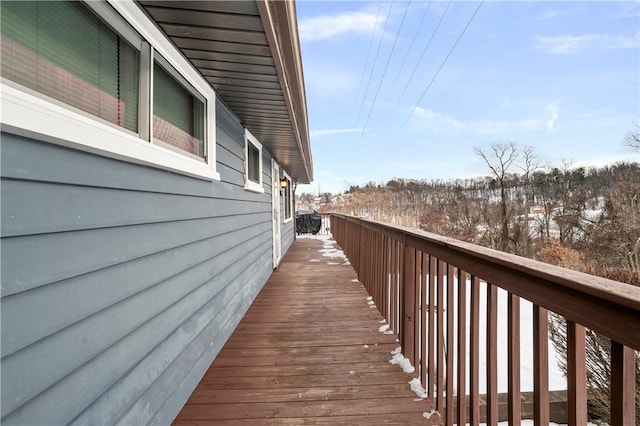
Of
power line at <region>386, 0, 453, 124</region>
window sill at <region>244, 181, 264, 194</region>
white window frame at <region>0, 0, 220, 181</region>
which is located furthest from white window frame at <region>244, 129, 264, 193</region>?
power line at <region>386, 0, 453, 124</region>

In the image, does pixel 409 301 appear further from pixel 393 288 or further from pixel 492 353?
pixel 492 353

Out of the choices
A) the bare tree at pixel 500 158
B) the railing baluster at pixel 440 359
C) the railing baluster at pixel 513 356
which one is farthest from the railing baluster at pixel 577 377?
the bare tree at pixel 500 158

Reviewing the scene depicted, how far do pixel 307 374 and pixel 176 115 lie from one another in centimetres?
196

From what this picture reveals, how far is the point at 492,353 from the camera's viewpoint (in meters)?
1.22

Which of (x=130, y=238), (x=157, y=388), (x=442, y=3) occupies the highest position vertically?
(x=442, y=3)

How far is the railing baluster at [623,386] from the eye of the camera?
704 mm

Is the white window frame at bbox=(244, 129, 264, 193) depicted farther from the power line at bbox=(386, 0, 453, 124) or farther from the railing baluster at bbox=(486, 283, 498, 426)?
the power line at bbox=(386, 0, 453, 124)

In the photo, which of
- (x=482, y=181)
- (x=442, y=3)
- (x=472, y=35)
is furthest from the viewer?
(x=482, y=181)

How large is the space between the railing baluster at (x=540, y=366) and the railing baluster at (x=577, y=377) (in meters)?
0.11

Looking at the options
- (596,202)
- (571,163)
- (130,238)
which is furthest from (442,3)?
(571,163)

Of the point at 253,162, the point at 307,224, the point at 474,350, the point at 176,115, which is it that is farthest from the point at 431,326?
the point at 307,224

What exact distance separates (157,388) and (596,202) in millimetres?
24822

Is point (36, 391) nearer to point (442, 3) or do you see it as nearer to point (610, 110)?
point (442, 3)

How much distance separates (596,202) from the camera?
61.0 feet
